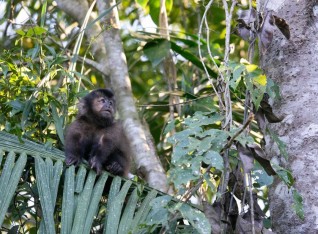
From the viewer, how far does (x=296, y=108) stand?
3.20 metres

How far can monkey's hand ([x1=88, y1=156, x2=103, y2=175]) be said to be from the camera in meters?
3.74

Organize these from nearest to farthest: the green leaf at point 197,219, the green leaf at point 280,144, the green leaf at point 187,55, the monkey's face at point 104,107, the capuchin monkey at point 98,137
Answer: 1. the green leaf at point 197,219
2. the green leaf at point 280,144
3. the capuchin monkey at point 98,137
4. the monkey's face at point 104,107
5. the green leaf at point 187,55

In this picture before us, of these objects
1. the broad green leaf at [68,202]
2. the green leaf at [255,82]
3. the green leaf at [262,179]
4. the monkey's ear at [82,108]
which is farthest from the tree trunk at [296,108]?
the monkey's ear at [82,108]

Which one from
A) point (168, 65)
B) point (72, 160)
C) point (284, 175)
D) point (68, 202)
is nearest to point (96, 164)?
point (72, 160)

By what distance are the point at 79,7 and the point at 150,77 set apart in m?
1.66

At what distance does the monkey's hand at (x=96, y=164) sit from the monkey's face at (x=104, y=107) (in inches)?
29.9

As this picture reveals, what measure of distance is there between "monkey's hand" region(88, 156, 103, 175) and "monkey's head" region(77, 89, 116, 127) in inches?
29.6

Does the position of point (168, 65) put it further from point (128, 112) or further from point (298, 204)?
point (298, 204)

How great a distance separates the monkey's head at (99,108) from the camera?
4871mm

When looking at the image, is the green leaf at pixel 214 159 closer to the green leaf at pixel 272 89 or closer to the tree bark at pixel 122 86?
the green leaf at pixel 272 89

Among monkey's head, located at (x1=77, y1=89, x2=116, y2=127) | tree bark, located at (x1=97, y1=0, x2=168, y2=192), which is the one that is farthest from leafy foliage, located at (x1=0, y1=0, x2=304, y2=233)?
tree bark, located at (x1=97, y1=0, x2=168, y2=192)

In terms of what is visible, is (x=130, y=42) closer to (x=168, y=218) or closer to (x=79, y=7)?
(x=79, y=7)

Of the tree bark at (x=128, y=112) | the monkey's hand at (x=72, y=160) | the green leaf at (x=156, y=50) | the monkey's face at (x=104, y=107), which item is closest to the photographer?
the monkey's hand at (x=72, y=160)

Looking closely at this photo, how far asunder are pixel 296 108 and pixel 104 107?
1953 millimetres
